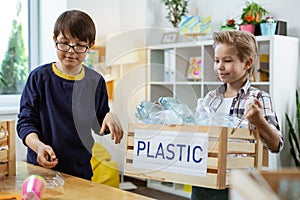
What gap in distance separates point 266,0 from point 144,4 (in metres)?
1.19

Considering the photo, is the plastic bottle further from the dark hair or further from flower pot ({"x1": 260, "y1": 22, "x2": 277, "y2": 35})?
flower pot ({"x1": 260, "y1": 22, "x2": 277, "y2": 35})

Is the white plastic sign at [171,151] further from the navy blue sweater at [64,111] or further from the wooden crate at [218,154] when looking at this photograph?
the navy blue sweater at [64,111]

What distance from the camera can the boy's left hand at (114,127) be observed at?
4.34ft

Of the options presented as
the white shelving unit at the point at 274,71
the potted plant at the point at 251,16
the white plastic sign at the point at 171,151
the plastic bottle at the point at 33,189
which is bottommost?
the plastic bottle at the point at 33,189

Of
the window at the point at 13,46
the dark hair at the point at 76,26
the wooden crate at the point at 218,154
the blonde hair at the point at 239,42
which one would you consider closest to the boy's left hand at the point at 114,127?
the wooden crate at the point at 218,154

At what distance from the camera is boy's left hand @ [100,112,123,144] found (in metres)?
1.32

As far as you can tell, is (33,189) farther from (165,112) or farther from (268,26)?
(268,26)

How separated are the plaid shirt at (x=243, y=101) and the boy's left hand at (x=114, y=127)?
322 mm

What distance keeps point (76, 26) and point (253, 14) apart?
2059 millimetres

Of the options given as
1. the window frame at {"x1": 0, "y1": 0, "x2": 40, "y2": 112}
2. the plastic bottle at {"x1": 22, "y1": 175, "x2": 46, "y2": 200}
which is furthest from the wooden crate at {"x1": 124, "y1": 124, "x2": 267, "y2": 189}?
the window frame at {"x1": 0, "y1": 0, "x2": 40, "y2": 112}

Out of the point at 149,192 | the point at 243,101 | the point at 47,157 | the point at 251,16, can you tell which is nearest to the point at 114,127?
the point at 47,157

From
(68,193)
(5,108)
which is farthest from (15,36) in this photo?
(68,193)

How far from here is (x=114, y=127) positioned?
1.36 meters

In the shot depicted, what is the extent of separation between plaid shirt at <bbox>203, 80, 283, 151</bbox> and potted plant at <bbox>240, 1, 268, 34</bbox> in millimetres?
1777
